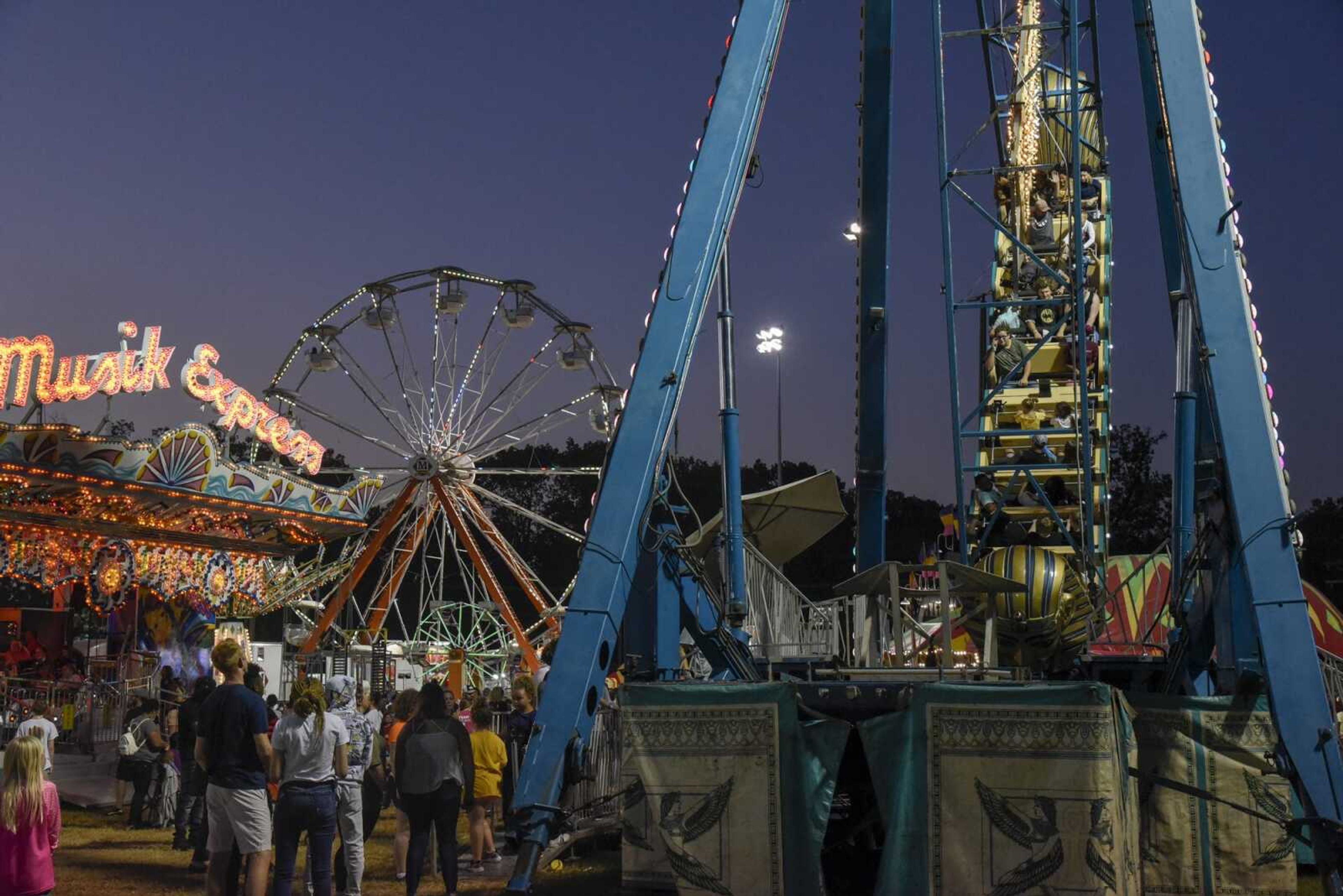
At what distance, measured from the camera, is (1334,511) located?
60469 millimetres

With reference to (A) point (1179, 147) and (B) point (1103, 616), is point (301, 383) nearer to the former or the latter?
(B) point (1103, 616)

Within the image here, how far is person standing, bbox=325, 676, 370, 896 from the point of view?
9.71 m

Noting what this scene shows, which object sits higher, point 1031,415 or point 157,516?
point 1031,415

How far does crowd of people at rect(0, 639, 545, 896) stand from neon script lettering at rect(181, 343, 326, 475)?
13825 millimetres

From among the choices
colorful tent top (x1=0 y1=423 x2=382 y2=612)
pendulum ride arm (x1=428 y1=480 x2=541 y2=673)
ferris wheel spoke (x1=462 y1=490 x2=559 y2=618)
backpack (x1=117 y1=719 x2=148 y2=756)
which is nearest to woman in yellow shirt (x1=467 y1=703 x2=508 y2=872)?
backpack (x1=117 y1=719 x2=148 y2=756)

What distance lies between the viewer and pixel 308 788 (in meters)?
8.51

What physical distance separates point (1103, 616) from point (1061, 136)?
11.4 meters

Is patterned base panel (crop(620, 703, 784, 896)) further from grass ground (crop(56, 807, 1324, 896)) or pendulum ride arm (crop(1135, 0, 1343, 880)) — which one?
grass ground (crop(56, 807, 1324, 896))

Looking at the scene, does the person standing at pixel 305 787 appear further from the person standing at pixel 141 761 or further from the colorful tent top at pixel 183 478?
the colorful tent top at pixel 183 478

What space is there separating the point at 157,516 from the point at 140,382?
2.93 metres

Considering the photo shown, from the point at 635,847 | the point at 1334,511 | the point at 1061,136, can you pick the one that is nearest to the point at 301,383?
the point at 1061,136

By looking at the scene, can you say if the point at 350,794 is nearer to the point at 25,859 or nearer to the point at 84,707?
the point at 25,859

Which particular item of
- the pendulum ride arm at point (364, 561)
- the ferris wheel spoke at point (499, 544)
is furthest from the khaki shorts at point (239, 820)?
the pendulum ride arm at point (364, 561)

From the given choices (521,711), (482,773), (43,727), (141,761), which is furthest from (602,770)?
(141,761)
